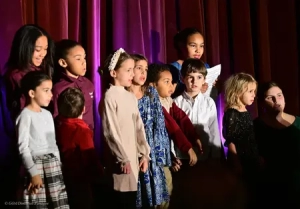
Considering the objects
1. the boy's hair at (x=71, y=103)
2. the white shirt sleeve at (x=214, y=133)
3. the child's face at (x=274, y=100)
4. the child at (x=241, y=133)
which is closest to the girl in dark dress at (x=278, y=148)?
the child's face at (x=274, y=100)

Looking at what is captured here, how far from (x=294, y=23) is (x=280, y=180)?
1.43 meters

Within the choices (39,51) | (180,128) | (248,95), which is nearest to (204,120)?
(180,128)

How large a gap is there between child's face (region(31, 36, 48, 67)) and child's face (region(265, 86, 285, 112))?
117 centimetres

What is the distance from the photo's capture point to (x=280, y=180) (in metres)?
→ 2.52

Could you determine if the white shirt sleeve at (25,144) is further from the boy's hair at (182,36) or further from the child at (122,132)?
the boy's hair at (182,36)

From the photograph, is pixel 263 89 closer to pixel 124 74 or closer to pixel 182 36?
pixel 182 36

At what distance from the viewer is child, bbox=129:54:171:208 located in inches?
87.8

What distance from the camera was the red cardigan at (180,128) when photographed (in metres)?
2.39

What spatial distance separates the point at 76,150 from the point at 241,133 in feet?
2.78

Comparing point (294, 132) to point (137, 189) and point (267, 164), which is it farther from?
point (137, 189)

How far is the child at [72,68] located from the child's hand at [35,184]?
1.57 ft

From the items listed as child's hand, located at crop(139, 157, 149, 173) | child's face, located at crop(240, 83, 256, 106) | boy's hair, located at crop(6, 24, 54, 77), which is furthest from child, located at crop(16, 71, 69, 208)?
child's face, located at crop(240, 83, 256, 106)

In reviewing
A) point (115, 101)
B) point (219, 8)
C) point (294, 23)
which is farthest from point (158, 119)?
point (294, 23)

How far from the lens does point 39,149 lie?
1.89 m
